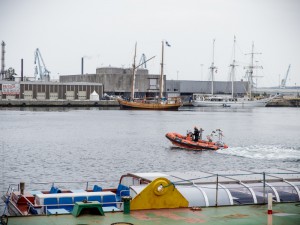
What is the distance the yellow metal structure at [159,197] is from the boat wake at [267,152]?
4281cm

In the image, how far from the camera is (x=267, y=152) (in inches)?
2795

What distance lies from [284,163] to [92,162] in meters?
20.9

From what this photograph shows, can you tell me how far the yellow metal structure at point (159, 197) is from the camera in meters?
22.2

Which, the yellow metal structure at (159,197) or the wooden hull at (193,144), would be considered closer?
the yellow metal structure at (159,197)

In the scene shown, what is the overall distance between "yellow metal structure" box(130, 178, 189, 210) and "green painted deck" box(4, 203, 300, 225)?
0.31 meters

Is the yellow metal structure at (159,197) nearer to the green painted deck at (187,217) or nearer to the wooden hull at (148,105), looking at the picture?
the green painted deck at (187,217)

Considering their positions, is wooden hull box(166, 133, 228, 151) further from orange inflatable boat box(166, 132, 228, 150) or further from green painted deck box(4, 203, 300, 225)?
green painted deck box(4, 203, 300, 225)

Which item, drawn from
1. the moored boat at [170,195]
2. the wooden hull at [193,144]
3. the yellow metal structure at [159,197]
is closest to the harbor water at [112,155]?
the wooden hull at [193,144]

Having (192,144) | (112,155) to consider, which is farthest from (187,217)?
(192,144)

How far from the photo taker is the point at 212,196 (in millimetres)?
23469

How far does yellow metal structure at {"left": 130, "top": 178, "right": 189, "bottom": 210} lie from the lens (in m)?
22.2

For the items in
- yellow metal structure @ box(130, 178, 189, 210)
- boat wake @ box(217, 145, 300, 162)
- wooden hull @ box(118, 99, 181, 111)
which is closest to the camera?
yellow metal structure @ box(130, 178, 189, 210)

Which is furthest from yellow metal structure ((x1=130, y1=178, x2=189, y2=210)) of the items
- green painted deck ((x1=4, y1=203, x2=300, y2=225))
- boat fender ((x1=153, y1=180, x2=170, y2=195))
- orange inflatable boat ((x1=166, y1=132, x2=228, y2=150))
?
orange inflatable boat ((x1=166, y1=132, x2=228, y2=150))

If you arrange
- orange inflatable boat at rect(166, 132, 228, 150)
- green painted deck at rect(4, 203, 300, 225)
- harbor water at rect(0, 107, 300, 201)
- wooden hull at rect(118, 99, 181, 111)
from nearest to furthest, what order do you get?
1. green painted deck at rect(4, 203, 300, 225)
2. harbor water at rect(0, 107, 300, 201)
3. orange inflatable boat at rect(166, 132, 228, 150)
4. wooden hull at rect(118, 99, 181, 111)
